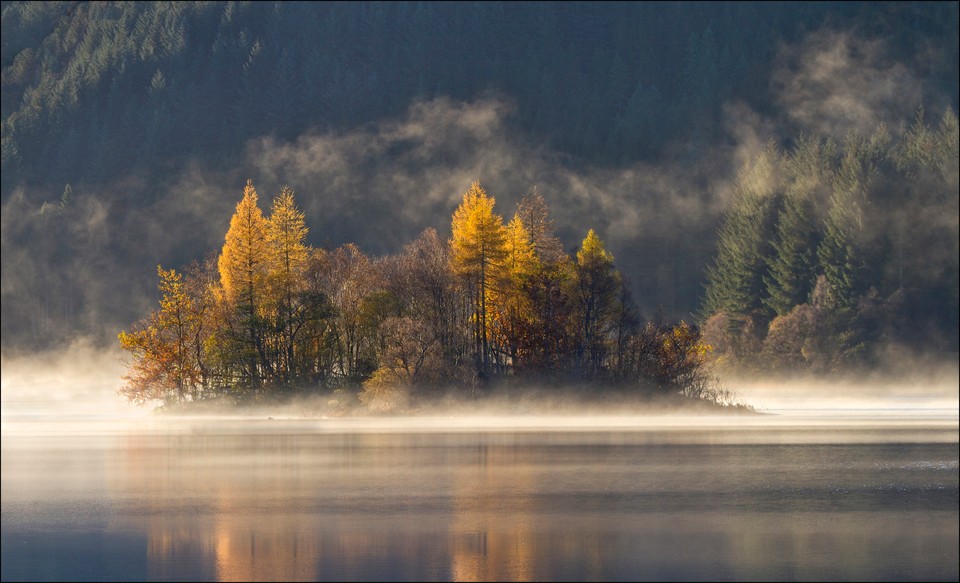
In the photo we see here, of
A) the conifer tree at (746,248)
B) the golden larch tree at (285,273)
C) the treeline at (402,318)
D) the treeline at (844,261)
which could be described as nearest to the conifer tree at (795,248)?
the treeline at (844,261)

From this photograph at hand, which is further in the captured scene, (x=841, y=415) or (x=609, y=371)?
(x=841, y=415)

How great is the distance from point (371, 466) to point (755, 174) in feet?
433

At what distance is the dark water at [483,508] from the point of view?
2939 cm

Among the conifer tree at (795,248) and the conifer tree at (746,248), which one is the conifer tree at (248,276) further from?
the conifer tree at (746,248)

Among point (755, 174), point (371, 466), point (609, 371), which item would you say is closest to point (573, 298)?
point (609, 371)

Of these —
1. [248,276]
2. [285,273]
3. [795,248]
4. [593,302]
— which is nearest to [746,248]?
[795,248]

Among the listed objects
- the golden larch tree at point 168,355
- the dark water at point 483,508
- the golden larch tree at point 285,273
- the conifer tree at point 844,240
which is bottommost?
the dark water at point 483,508

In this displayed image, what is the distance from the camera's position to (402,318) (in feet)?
265

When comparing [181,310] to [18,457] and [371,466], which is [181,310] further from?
[371,466]

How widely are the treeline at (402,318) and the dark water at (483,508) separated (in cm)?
1731

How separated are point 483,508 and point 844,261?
11495 cm

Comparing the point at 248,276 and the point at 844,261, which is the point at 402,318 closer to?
the point at 248,276

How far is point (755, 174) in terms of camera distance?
574 ft

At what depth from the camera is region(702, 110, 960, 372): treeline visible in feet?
440
